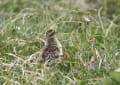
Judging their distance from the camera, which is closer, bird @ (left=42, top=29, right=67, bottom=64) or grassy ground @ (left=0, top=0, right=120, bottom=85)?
grassy ground @ (left=0, top=0, right=120, bottom=85)

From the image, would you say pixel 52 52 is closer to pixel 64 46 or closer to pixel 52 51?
pixel 52 51

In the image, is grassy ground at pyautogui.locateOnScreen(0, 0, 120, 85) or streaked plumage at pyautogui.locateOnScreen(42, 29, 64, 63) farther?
streaked plumage at pyautogui.locateOnScreen(42, 29, 64, 63)

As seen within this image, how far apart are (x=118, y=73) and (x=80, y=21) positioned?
5.60ft

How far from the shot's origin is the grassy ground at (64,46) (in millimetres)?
4797

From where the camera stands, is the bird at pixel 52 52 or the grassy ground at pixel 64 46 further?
the bird at pixel 52 52

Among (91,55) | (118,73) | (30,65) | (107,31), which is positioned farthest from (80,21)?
(118,73)

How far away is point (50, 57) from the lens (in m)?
5.05

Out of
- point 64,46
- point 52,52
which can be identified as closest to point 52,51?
point 52,52

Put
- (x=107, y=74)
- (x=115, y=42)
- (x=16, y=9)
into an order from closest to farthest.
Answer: (x=107, y=74) < (x=115, y=42) < (x=16, y=9)

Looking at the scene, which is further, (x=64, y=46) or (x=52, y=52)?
(x=64, y=46)

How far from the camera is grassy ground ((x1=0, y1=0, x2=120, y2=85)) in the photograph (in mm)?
4797

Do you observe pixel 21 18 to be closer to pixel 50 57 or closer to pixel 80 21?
pixel 80 21

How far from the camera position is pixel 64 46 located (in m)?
5.46

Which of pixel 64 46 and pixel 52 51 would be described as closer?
pixel 52 51
